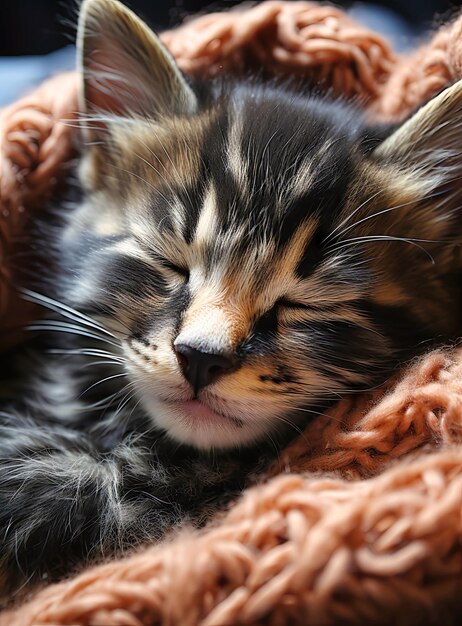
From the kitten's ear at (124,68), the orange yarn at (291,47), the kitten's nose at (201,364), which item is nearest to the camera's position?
the kitten's nose at (201,364)

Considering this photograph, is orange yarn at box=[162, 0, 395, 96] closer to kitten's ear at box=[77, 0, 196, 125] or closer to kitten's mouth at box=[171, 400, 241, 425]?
kitten's ear at box=[77, 0, 196, 125]

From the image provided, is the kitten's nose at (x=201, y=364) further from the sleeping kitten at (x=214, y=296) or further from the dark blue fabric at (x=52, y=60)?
the dark blue fabric at (x=52, y=60)

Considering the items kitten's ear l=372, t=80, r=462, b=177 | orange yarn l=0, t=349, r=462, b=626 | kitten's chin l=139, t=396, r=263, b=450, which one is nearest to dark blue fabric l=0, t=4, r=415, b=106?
kitten's ear l=372, t=80, r=462, b=177

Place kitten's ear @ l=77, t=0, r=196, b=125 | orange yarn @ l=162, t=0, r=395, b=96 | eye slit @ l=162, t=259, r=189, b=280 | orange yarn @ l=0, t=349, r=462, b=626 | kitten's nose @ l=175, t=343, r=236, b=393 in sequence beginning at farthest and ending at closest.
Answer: orange yarn @ l=162, t=0, r=395, b=96, kitten's ear @ l=77, t=0, r=196, b=125, eye slit @ l=162, t=259, r=189, b=280, kitten's nose @ l=175, t=343, r=236, b=393, orange yarn @ l=0, t=349, r=462, b=626

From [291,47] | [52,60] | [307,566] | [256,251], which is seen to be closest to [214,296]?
[256,251]

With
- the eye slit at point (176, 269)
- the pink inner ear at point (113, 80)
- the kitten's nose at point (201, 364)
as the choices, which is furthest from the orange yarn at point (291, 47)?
the kitten's nose at point (201, 364)

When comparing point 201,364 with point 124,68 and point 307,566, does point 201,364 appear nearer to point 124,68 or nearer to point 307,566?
point 307,566
